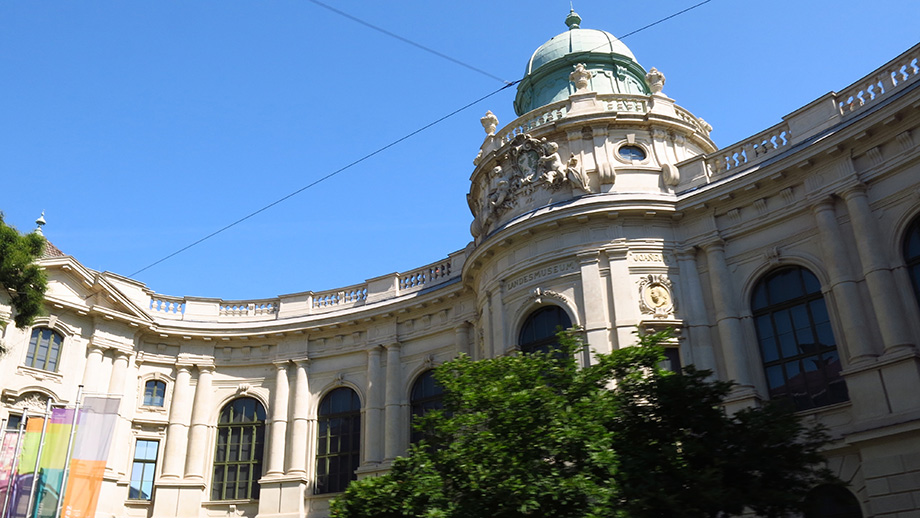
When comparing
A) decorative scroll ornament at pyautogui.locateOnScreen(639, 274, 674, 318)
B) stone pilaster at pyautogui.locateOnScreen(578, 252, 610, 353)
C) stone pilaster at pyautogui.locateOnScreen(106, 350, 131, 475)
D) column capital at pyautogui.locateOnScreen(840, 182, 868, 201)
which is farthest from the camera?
stone pilaster at pyautogui.locateOnScreen(106, 350, 131, 475)

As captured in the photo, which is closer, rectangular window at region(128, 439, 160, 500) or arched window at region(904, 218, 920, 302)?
arched window at region(904, 218, 920, 302)

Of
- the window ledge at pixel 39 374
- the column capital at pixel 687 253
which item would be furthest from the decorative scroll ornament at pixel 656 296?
the window ledge at pixel 39 374

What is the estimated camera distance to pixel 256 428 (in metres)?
30.4

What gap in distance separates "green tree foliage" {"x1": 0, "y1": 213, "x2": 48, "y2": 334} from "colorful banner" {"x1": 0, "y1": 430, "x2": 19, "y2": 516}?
6.01 metres

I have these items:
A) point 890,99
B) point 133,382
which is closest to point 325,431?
point 133,382

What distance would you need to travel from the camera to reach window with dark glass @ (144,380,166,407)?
30359 mm

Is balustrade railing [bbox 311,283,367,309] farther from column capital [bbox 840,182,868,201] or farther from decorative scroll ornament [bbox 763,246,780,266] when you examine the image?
column capital [bbox 840,182,868,201]

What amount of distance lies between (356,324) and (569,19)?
15.8 m

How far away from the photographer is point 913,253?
61.7ft

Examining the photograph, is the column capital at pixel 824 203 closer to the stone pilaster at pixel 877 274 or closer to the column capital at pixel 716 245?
the stone pilaster at pixel 877 274

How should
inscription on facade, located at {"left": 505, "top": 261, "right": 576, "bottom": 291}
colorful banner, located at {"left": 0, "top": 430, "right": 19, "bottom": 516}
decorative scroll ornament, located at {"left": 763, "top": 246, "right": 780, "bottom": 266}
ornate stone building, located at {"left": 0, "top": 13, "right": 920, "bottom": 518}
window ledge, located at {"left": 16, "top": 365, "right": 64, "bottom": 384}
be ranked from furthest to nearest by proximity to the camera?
window ledge, located at {"left": 16, "top": 365, "right": 64, "bottom": 384}
inscription on facade, located at {"left": 505, "top": 261, "right": 576, "bottom": 291}
colorful banner, located at {"left": 0, "top": 430, "right": 19, "bottom": 516}
decorative scroll ornament, located at {"left": 763, "top": 246, "right": 780, "bottom": 266}
ornate stone building, located at {"left": 0, "top": 13, "right": 920, "bottom": 518}

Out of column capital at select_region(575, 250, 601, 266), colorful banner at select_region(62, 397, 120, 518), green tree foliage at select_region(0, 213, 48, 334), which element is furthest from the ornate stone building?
green tree foliage at select_region(0, 213, 48, 334)

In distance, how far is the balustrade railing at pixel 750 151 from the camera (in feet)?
73.8

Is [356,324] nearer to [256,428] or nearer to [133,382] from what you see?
[256,428]
